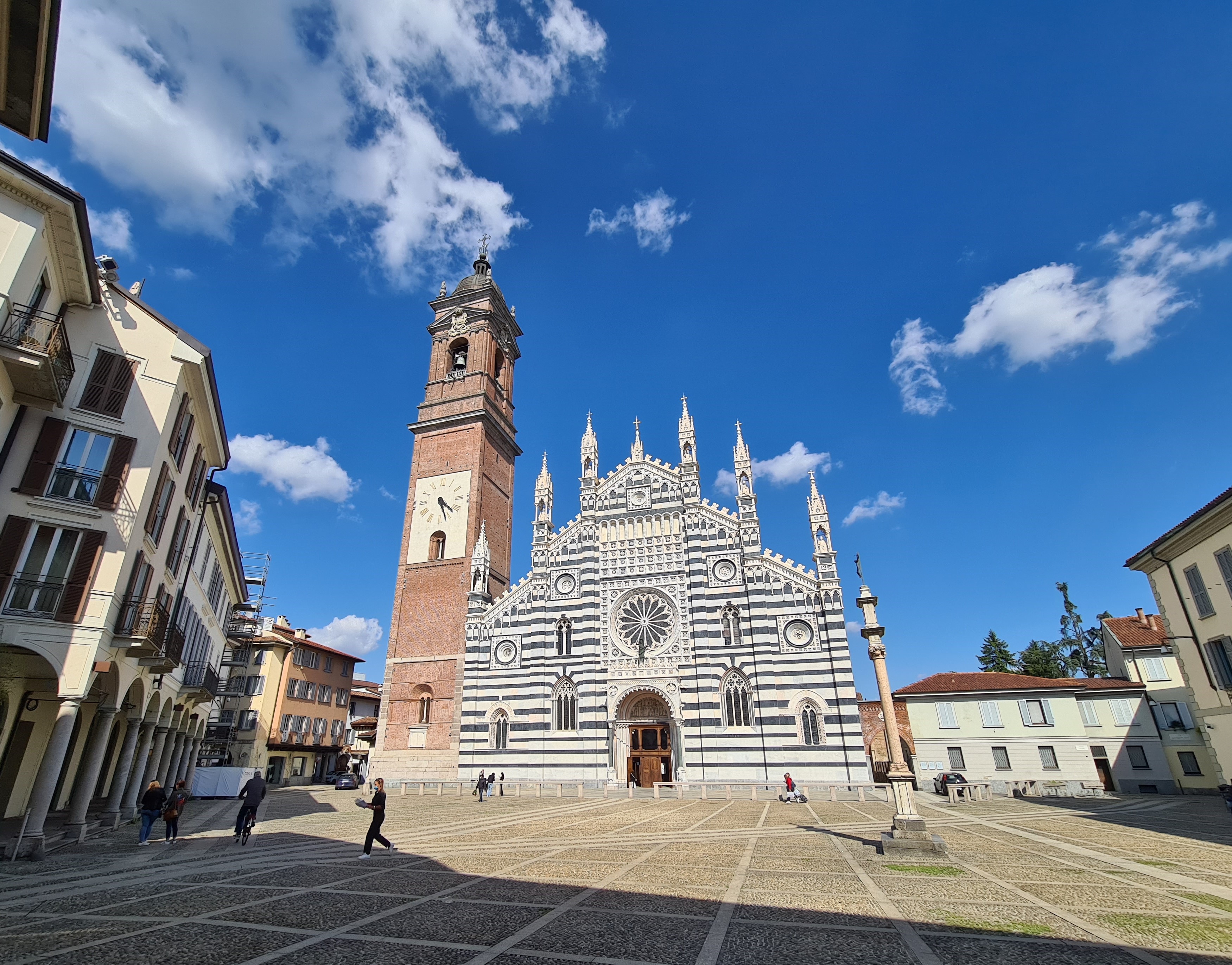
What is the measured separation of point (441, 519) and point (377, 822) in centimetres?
2971

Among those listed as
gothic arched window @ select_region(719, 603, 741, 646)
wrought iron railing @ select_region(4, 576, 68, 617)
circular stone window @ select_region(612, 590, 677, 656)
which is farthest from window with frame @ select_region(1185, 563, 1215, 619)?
wrought iron railing @ select_region(4, 576, 68, 617)

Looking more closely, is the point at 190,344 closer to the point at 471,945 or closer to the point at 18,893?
the point at 18,893

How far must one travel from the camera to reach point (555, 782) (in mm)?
34469

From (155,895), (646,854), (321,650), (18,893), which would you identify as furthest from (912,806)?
(321,650)

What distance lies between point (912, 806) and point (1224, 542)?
1533 centimetres

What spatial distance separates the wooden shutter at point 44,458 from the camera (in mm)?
13656

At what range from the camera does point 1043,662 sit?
51.7 meters

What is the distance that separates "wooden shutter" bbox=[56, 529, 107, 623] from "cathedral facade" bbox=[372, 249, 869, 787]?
25.4 metres

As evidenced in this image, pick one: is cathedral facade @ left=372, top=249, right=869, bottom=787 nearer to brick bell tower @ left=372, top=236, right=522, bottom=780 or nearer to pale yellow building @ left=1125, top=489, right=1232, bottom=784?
brick bell tower @ left=372, top=236, right=522, bottom=780

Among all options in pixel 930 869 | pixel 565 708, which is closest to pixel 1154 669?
pixel 565 708

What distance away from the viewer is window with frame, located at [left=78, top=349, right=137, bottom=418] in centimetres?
1507

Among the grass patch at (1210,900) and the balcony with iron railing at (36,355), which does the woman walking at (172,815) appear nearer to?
the balcony with iron railing at (36,355)

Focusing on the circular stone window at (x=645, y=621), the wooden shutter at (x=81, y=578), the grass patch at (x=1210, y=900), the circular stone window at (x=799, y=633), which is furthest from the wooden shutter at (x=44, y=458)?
the circular stone window at (x=799, y=633)

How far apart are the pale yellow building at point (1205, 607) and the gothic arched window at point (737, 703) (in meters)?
18.1
